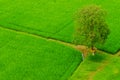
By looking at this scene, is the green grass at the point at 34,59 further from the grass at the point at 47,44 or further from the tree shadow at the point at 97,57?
the tree shadow at the point at 97,57

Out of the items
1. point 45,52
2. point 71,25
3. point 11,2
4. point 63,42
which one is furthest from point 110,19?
point 11,2

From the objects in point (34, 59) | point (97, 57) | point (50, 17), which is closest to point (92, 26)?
point (97, 57)

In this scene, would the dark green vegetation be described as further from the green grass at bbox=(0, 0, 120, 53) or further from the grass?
the green grass at bbox=(0, 0, 120, 53)

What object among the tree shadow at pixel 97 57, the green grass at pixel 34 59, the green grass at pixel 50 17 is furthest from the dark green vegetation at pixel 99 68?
the green grass at pixel 50 17

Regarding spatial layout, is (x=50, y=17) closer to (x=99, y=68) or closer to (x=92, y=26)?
(x=92, y=26)

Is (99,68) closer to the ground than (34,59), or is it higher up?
higher up
